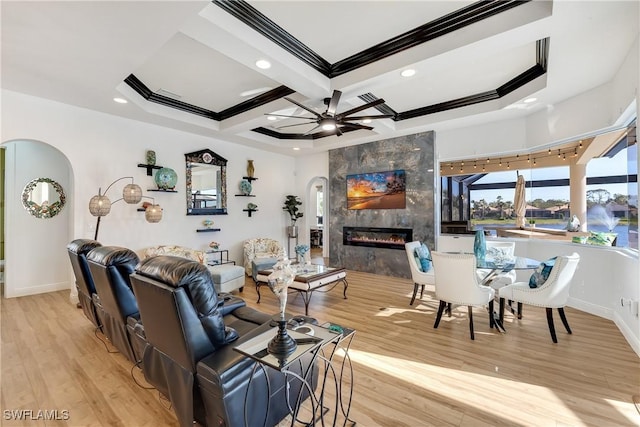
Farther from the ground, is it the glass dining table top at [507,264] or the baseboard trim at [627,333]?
the glass dining table top at [507,264]

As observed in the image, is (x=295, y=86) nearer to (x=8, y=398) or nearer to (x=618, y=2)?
(x=618, y=2)

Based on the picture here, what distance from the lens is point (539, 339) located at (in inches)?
126

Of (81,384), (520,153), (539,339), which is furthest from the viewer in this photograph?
(520,153)

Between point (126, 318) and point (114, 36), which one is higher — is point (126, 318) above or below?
below

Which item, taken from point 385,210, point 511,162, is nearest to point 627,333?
point 511,162

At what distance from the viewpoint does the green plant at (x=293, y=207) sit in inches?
315

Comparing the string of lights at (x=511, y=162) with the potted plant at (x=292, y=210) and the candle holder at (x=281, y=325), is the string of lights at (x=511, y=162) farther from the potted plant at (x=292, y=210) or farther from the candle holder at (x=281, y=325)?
the candle holder at (x=281, y=325)

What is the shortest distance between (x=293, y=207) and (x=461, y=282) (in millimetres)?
5352

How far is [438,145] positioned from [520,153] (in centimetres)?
146

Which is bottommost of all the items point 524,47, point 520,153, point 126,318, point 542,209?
point 126,318

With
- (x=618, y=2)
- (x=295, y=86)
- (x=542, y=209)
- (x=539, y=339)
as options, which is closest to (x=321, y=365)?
(x=539, y=339)

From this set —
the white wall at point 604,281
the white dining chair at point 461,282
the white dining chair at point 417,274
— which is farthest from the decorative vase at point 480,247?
the white wall at point 604,281

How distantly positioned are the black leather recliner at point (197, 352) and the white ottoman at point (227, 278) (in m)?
2.74

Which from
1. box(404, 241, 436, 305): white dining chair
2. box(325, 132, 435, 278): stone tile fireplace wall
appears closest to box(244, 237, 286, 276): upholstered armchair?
box(325, 132, 435, 278): stone tile fireplace wall
